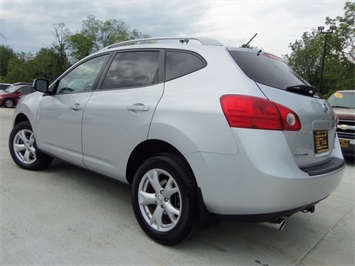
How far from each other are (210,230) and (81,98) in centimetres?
198

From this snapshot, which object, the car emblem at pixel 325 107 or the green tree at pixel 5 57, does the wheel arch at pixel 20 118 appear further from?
the green tree at pixel 5 57

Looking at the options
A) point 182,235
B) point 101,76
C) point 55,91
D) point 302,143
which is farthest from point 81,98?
point 302,143

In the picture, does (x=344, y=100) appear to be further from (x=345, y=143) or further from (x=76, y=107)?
(x=76, y=107)

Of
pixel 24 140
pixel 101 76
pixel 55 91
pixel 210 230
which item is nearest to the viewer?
pixel 210 230

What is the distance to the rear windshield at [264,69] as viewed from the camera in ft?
9.03

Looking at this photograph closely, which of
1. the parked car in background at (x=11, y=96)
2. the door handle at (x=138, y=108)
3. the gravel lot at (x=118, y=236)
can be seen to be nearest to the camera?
the gravel lot at (x=118, y=236)

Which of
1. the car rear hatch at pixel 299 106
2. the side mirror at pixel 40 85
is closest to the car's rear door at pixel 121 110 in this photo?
the car rear hatch at pixel 299 106

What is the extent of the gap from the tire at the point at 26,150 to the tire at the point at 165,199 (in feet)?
7.16

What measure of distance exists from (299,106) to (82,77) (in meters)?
2.54

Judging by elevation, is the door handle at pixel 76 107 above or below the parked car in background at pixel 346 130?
above

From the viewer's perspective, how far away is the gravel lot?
107 inches

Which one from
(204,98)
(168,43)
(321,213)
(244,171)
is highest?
(168,43)

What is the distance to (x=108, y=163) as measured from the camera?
11.2ft

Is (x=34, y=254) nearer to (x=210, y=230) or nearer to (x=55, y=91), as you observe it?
(x=210, y=230)
